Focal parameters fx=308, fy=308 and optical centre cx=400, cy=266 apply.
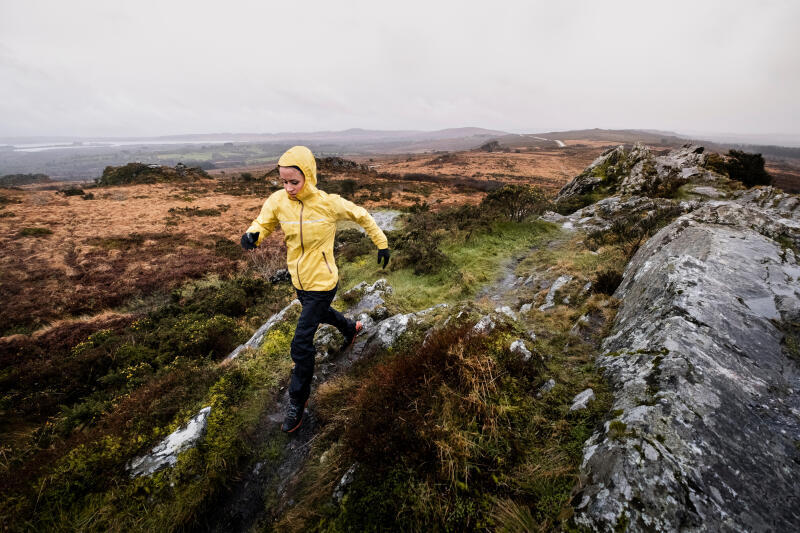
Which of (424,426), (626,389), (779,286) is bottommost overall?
(424,426)

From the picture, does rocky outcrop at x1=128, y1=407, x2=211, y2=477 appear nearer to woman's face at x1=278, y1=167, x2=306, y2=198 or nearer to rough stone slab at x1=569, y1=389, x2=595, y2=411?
woman's face at x1=278, y1=167, x2=306, y2=198

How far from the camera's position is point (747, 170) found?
51.1 feet

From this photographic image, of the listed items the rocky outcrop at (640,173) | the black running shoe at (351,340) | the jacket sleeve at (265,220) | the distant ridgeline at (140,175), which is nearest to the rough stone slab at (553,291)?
the black running shoe at (351,340)

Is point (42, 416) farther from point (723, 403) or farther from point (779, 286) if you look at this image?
point (779, 286)

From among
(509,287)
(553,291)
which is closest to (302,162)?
(553,291)

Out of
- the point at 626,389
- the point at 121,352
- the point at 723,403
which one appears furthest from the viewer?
the point at 121,352

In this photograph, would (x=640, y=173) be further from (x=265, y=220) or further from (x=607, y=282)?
(x=265, y=220)

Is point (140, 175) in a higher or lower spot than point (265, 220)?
higher

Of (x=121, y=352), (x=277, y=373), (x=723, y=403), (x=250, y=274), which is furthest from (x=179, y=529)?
(x=250, y=274)

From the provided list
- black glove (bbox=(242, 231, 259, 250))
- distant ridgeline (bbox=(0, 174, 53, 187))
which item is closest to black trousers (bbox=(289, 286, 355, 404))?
black glove (bbox=(242, 231, 259, 250))

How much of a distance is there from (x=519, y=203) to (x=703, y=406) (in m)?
11.5

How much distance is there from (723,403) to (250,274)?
1413 cm

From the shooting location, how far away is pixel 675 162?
16.3 metres

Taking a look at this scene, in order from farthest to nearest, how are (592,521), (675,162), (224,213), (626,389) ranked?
(224,213) → (675,162) → (626,389) → (592,521)
